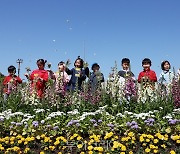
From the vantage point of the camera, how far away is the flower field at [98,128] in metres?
6.15

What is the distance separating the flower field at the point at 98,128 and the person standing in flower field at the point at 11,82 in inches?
61.8

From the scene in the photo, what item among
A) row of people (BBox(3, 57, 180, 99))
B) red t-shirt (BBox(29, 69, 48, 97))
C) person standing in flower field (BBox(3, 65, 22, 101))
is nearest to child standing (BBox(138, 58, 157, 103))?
row of people (BBox(3, 57, 180, 99))

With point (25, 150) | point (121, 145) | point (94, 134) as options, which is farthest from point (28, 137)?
point (121, 145)

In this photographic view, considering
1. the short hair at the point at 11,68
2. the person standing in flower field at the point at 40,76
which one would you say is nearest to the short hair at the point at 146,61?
the person standing in flower field at the point at 40,76

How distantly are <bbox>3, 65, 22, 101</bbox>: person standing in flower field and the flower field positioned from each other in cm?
157

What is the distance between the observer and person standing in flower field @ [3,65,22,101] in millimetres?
10078

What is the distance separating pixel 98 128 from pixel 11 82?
4.12 m

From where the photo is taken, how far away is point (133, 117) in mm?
7156

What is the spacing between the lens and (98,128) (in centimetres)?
676

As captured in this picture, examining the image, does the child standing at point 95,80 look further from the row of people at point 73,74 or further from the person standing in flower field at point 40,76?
the person standing in flower field at point 40,76

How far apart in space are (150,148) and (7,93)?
5155mm

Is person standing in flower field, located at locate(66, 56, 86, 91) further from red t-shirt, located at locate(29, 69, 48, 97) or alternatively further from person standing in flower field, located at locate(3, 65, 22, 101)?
person standing in flower field, located at locate(3, 65, 22, 101)

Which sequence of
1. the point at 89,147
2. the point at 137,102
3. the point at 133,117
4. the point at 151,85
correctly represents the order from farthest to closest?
1. the point at 151,85
2. the point at 137,102
3. the point at 133,117
4. the point at 89,147

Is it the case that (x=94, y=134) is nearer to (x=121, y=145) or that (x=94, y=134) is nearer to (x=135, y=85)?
(x=121, y=145)
